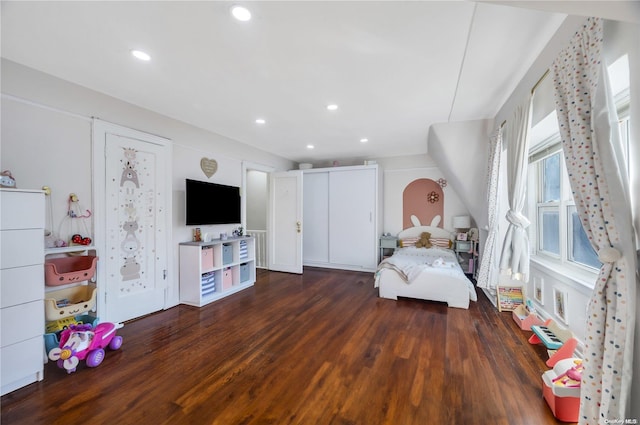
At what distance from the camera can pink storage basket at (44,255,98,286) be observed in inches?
81.2

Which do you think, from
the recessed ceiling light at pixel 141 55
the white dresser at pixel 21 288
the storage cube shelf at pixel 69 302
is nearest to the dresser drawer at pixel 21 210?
the white dresser at pixel 21 288

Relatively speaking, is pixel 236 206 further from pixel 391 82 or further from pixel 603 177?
pixel 603 177

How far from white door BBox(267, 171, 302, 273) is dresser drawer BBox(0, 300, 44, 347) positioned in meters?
3.50

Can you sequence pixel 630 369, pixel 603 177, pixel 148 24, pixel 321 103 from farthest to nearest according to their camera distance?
pixel 321 103, pixel 148 24, pixel 603 177, pixel 630 369

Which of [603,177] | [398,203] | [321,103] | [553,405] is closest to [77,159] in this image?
[321,103]

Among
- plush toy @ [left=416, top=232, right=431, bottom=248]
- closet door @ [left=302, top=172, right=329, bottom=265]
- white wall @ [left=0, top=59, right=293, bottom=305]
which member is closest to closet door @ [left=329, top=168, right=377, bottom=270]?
closet door @ [left=302, top=172, right=329, bottom=265]

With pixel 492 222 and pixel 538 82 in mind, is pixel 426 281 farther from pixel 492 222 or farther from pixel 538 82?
pixel 538 82

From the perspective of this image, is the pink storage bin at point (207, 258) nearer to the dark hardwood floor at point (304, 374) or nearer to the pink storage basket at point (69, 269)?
the dark hardwood floor at point (304, 374)

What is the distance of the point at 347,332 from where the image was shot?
2566 mm

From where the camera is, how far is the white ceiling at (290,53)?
1.52 m

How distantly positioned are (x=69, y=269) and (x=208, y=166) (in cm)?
199

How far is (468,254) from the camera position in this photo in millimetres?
4879

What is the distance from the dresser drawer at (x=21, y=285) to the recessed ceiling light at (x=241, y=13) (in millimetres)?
2210

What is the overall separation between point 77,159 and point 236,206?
1999mm
